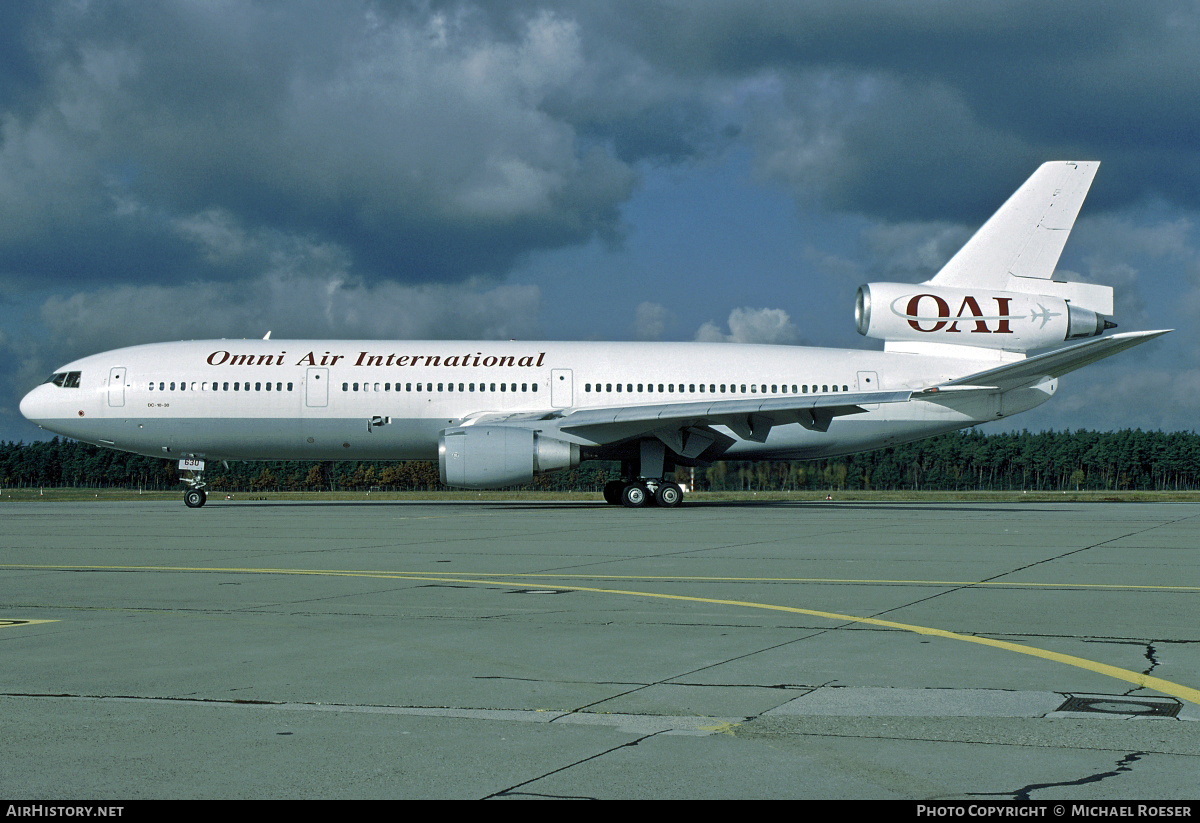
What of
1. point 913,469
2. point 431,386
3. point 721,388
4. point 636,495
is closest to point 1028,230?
point 721,388

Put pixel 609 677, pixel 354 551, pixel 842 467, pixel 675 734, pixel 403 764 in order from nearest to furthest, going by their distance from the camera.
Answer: pixel 403 764 → pixel 675 734 → pixel 609 677 → pixel 354 551 → pixel 842 467

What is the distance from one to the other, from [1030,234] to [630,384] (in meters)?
12.8

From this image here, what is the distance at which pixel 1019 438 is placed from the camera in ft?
409

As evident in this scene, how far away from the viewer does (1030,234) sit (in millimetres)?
31578

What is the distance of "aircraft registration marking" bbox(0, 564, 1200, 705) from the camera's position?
6223 millimetres

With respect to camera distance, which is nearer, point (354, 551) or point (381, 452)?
point (354, 551)

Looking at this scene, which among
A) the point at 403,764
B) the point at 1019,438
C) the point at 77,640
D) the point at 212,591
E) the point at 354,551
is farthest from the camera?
the point at 1019,438

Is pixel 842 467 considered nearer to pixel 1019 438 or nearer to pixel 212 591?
pixel 212 591

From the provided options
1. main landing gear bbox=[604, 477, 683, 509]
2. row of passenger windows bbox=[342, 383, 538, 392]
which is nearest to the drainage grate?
main landing gear bbox=[604, 477, 683, 509]

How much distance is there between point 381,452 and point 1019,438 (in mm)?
109047

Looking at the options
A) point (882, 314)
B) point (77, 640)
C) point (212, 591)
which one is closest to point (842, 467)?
point (882, 314)

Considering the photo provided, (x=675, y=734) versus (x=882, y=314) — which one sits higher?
(x=882, y=314)

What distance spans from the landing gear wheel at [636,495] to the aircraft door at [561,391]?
3.07m
